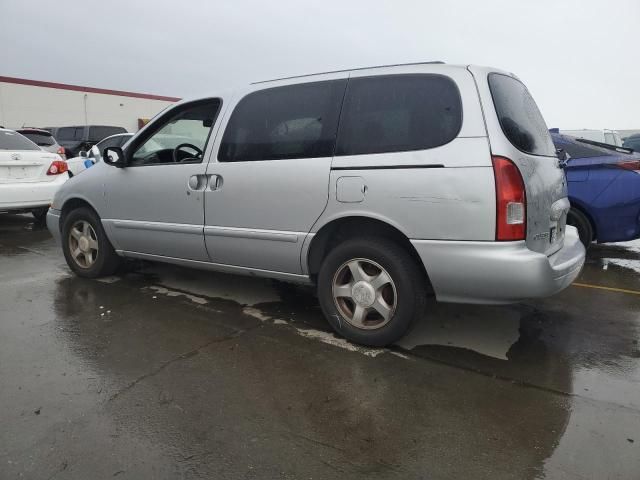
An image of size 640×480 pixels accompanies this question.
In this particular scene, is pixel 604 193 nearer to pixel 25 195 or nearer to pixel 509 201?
pixel 509 201

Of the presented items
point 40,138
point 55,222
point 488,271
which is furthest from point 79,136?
point 488,271

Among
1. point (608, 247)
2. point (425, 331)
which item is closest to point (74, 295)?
point (425, 331)

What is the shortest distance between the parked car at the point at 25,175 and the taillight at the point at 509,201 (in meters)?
6.79

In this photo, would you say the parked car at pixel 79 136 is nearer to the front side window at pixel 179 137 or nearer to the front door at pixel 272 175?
the front side window at pixel 179 137

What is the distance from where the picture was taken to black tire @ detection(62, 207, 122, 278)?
4859mm

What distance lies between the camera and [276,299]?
444 cm

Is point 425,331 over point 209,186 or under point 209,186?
under

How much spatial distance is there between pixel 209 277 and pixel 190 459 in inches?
117

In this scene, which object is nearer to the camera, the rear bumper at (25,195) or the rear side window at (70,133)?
the rear bumper at (25,195)

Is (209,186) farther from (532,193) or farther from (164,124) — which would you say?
(532,193)

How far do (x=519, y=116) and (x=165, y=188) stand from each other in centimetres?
285

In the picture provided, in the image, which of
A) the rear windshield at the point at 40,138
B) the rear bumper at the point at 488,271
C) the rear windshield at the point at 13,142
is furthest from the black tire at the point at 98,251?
the rear windshield at the point at 40,138

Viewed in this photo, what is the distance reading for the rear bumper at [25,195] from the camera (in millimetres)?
6945

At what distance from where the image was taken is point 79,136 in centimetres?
1680
